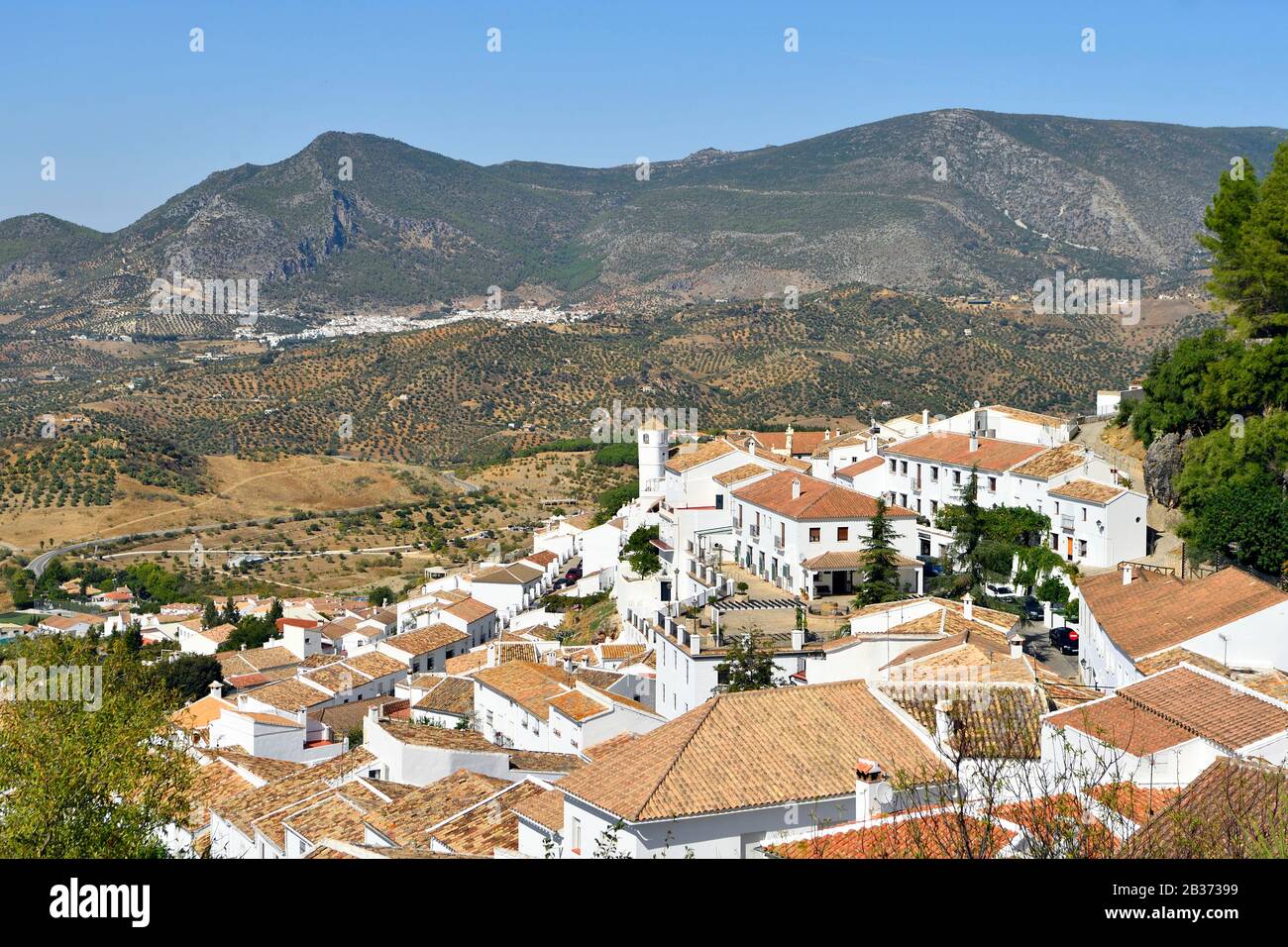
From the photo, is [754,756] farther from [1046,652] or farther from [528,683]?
[1046,652]

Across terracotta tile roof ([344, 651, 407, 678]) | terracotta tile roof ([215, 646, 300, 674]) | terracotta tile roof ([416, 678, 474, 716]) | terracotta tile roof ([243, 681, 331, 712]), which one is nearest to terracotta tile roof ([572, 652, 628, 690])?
terracotta tile roof ([416, 678, 474, 716])

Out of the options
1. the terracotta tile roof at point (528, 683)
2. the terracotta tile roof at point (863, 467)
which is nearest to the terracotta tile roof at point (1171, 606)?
the terracotta tile roof at point (528, 683)

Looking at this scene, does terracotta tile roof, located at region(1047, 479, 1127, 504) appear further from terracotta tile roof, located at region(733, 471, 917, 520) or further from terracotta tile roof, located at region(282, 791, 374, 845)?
terracotta tile roof, located at region(282, 791, 374, 845)

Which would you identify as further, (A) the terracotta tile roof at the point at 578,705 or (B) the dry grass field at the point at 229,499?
(B) the dry grass field at the point at 229,499

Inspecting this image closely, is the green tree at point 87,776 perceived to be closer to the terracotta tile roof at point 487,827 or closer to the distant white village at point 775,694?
the distant white village at point 775,694

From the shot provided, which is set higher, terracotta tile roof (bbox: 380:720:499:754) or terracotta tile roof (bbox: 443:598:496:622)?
terracotta tile roof (bbox: 380:720:499:754)

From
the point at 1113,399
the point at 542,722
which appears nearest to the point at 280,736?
the point at 542,722
